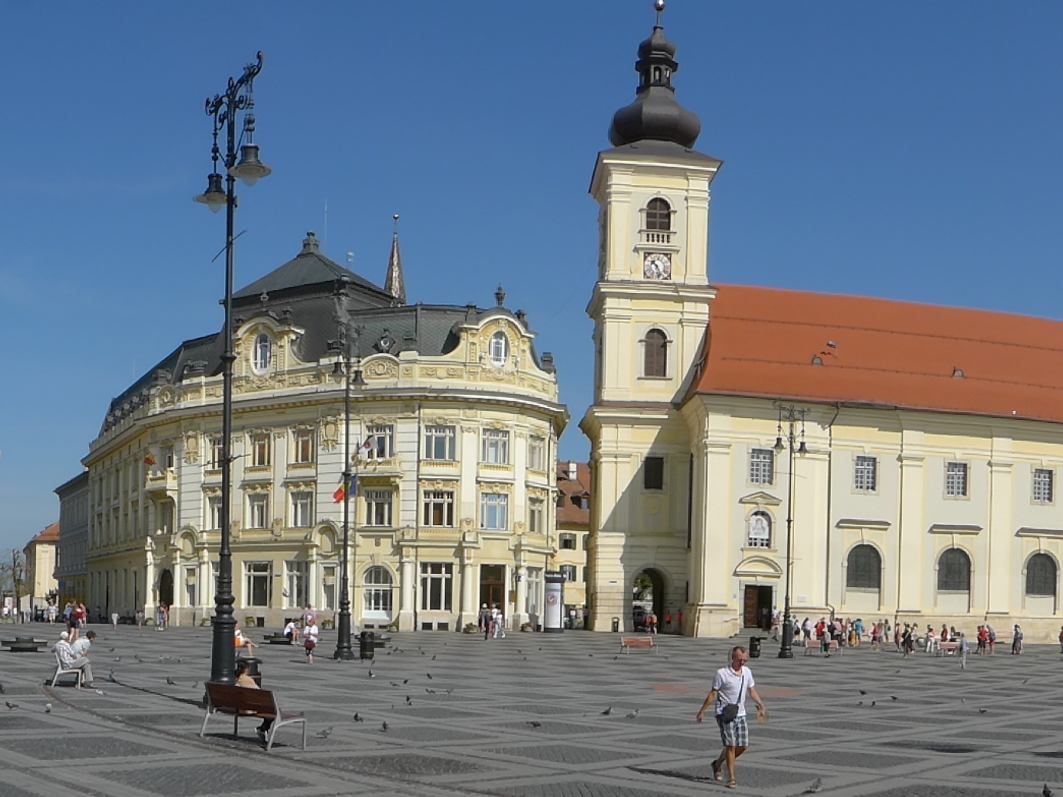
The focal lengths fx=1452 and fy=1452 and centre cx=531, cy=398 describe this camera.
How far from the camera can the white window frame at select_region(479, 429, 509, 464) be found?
2660 inches

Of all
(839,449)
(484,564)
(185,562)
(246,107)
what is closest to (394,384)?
(484,564)

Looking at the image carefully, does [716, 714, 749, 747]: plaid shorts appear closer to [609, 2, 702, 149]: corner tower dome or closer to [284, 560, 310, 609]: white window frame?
[284, 560, 310, 609]: white window frame

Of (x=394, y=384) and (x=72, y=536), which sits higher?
(x=394, y=384)

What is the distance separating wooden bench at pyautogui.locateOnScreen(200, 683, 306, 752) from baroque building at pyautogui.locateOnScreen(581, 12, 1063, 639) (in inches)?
1813

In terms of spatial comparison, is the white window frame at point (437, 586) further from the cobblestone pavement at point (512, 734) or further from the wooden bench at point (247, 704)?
the wooden bench at point (247, 704)

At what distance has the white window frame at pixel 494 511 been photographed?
67188 millimetres

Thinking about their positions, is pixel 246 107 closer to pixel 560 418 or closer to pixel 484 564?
pixel 484 564

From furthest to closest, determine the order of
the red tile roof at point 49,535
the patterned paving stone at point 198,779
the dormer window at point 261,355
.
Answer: the red tile roof at point 49,535, the dormer window at point 261,355, the patterned paving stone at point 198,779

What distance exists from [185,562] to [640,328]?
2605 centimetres

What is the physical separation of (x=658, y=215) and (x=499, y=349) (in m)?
9.79

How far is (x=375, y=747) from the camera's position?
1862cm

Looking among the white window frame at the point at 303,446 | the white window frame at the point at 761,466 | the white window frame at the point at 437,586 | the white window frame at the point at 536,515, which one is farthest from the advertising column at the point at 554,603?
the white window frame at the point at 303,446

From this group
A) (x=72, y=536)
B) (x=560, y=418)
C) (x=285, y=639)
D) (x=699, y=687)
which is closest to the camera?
(x=699, y=687)

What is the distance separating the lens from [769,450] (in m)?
65.3
